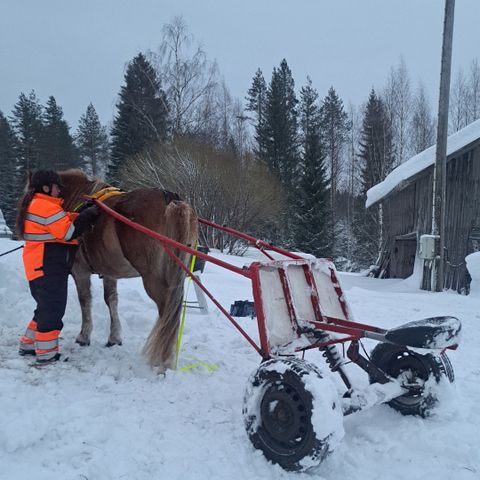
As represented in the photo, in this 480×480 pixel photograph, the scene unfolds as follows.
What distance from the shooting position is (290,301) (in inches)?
108

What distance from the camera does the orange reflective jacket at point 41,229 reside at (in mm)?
3166

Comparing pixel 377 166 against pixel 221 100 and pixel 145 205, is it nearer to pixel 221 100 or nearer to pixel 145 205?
pixel 221 100

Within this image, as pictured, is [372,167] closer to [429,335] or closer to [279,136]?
[279,136]

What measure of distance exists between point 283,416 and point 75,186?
321cm

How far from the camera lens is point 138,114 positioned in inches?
1038

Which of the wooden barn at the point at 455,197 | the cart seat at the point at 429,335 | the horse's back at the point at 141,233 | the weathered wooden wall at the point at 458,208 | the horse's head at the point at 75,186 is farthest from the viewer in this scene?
the weathered wooden wall at the point at 458,208

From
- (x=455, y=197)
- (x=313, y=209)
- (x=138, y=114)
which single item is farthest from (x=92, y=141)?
(x=455, y=197)

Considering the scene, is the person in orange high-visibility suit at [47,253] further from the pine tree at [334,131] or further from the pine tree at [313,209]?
the pine tree at [334,131]

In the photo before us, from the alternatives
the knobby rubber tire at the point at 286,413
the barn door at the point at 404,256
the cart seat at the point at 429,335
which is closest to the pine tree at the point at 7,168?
the barn door at the point at 404,256

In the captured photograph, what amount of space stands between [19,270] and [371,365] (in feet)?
15.8

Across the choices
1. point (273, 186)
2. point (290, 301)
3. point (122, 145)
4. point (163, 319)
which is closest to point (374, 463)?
point (290, 301)

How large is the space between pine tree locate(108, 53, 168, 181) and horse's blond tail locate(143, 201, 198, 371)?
69.2ft

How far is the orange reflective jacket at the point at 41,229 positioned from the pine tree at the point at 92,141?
3950 cm

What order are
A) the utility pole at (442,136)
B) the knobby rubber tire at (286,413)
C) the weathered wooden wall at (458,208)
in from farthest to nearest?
the weathered wooden wall at (458,208), the utility pole at (442,136), the knobby rubber tire at (286,413)
